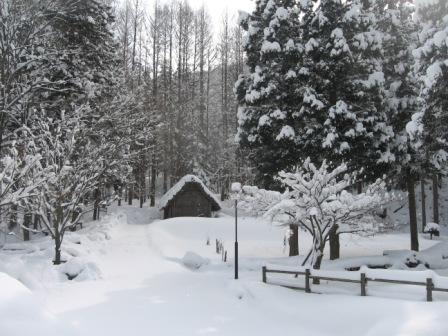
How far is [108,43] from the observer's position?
2883 centimetres

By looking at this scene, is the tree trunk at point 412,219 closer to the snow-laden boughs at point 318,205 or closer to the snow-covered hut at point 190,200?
the snow-laden boughs at point 318,205

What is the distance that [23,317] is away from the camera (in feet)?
17.3

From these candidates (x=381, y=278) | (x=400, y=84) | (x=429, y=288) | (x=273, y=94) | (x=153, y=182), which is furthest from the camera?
(x=153, y=182)

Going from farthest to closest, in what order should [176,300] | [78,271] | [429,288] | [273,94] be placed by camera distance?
[273,94] → [78,271] → [176,300] → [429,288]

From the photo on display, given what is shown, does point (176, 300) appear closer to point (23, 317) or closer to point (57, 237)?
point (57, 237)

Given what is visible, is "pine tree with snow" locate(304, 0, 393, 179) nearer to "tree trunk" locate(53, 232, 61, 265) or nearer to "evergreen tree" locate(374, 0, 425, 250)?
"evergreen tree" locate(374, 0, 425, 250)

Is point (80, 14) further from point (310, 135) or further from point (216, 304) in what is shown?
point (216, 304)

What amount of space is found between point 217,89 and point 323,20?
4346cm

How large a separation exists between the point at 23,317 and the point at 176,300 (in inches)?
349

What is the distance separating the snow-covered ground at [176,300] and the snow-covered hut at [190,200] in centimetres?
1383

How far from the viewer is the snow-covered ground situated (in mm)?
9284

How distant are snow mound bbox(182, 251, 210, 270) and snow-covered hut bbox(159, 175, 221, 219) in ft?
52.5

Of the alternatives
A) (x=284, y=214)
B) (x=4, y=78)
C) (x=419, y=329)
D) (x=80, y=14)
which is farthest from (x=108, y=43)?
(x=419, y=329)

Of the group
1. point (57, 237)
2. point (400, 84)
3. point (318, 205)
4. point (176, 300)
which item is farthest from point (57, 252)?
point (400, 84)
